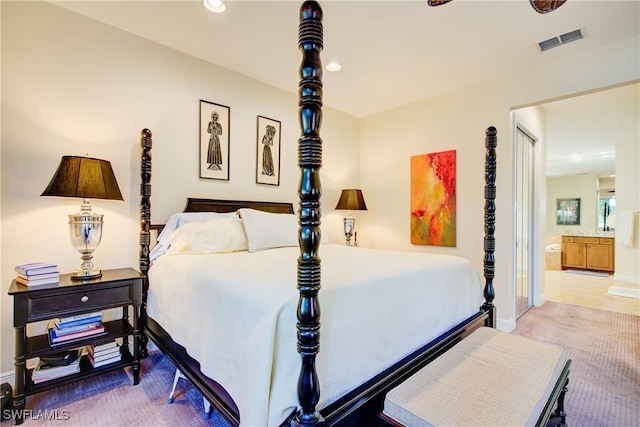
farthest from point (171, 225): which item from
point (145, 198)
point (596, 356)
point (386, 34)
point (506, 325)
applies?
point (596, 356)

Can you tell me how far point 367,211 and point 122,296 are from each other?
11.0ft

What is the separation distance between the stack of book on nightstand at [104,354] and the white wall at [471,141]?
333 centimetres

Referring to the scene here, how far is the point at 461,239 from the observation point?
3572 millimetres

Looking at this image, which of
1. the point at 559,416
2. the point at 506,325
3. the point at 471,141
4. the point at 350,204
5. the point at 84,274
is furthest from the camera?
the point at 350,204

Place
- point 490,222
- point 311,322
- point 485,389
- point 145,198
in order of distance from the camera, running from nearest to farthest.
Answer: point 311,322, point 485,389, point 490,222, point 145,198

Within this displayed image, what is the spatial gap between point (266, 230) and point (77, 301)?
1401mm

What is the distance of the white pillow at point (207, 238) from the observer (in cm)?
232

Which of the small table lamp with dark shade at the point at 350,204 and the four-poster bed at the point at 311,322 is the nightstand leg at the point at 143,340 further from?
the small table lamp with dark shade at the point at 350,204

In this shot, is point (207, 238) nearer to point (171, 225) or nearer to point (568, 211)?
point (171, 225)

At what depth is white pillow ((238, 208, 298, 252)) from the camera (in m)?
2.61

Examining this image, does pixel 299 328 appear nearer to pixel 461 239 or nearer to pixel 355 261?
pixel 355 261

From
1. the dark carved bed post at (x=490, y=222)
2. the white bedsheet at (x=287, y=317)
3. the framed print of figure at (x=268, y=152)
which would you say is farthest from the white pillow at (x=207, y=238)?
the dark carved bed post at (x=490, y=222)

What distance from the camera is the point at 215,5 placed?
85.0 inches

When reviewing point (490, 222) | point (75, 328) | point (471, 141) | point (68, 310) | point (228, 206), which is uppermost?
point (471, 141)
